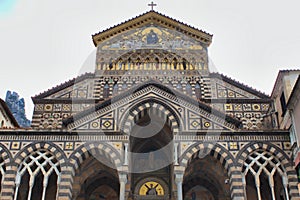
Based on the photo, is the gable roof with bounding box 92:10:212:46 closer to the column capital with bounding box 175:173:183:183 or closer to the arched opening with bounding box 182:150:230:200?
the arched opening with bounding box 182:150:230:200

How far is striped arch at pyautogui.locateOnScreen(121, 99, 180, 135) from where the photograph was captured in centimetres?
1659

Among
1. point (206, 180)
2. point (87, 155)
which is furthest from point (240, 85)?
point (87, 155)

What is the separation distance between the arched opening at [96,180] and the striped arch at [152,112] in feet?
7.01

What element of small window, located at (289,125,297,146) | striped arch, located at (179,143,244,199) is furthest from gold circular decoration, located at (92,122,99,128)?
small window, located at (289,125,297,146)

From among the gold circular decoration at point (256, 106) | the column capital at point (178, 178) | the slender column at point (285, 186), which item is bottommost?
the slender column at point (285, 186)

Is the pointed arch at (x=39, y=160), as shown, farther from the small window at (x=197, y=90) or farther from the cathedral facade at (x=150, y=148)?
the small window at (x=197, y=90)

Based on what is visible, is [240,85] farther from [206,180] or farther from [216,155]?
[216,155]

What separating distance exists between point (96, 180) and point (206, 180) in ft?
18.2

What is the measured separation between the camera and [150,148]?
65.1 ft

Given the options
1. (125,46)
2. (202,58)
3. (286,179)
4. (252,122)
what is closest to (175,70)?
(202,58)

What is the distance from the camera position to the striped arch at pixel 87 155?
1573cm

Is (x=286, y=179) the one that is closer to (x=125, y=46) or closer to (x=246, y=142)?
(x=246, y=142)

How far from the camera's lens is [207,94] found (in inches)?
894

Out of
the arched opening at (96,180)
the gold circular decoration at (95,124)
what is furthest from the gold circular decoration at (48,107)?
the gold circular decoration at (95,124)
